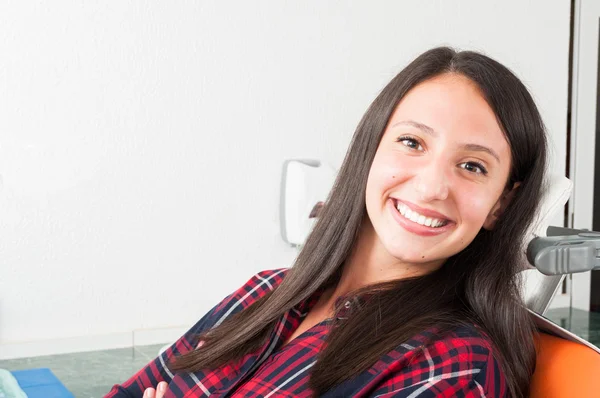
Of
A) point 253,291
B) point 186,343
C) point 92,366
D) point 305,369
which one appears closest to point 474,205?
point 305,369

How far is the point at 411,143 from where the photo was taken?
1102 mm

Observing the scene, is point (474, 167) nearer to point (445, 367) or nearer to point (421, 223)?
point (421, 223)

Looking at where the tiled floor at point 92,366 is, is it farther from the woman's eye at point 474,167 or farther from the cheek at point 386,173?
the woman's eye at point 474,167

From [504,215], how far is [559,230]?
0.34 feet

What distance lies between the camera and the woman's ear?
112cm

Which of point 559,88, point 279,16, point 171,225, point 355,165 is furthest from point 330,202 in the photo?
point 559,88

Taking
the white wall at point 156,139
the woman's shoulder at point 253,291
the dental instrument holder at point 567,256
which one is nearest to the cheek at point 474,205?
the dental instrument holder at point 567,256

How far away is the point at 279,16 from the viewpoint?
2875 millimetres

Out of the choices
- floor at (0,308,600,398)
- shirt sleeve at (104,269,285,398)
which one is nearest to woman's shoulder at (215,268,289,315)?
shirt sleeve at (104,269,285,398)

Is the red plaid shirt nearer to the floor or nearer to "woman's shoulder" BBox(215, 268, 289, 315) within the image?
"woman's shoulder" BBox(215, 268, 289, 315)

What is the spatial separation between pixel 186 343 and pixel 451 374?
1.76ft

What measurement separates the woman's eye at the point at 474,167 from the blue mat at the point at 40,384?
51.7 inches

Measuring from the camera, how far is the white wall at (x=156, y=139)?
8.27 feet

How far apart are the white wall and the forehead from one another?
1701 mm
